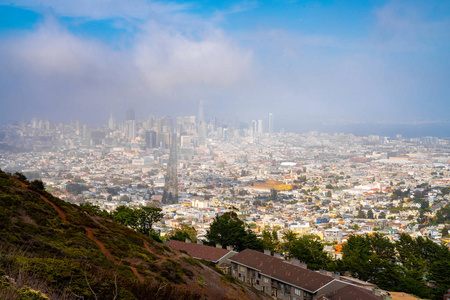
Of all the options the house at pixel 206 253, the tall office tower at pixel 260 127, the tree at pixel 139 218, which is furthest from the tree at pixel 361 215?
the tall office tower at pixel 260 127

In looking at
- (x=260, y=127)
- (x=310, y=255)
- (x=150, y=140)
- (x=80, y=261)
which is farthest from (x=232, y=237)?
(x=260, y=127)

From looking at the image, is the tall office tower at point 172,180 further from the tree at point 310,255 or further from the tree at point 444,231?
the tree at point 310,255

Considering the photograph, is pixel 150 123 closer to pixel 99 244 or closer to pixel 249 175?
pixel 249 175

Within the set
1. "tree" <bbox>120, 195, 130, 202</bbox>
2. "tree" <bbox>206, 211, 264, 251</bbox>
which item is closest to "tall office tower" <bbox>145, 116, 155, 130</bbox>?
"tree" <bbox>120, 195, 130, 202</bbox>

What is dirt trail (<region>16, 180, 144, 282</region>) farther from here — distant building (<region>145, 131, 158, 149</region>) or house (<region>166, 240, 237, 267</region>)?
distant building (<region>145, 131, 158, 149</region>)

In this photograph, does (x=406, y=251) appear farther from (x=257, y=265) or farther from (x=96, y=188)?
(x=96, y=188)

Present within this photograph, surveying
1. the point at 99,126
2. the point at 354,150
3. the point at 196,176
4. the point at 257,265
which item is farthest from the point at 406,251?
the point at 99,126

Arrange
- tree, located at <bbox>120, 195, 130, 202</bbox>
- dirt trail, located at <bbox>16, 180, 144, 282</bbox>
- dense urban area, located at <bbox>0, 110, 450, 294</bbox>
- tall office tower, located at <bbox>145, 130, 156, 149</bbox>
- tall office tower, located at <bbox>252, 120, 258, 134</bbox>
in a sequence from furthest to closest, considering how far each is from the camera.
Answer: tall office tower, located at <bbox>252, 120, 258, 134</bbox> → tall office tower, located at <bbox>145, 130, 156, 149</bbox> → tree, located at <bbox>120, 195, 130, 202</bbox> → dense urban area, located at <bbox>0, 110, 450, 294</bbox> → dirt trail, located at <bbox>16, 180, 144, 282</bbox>
